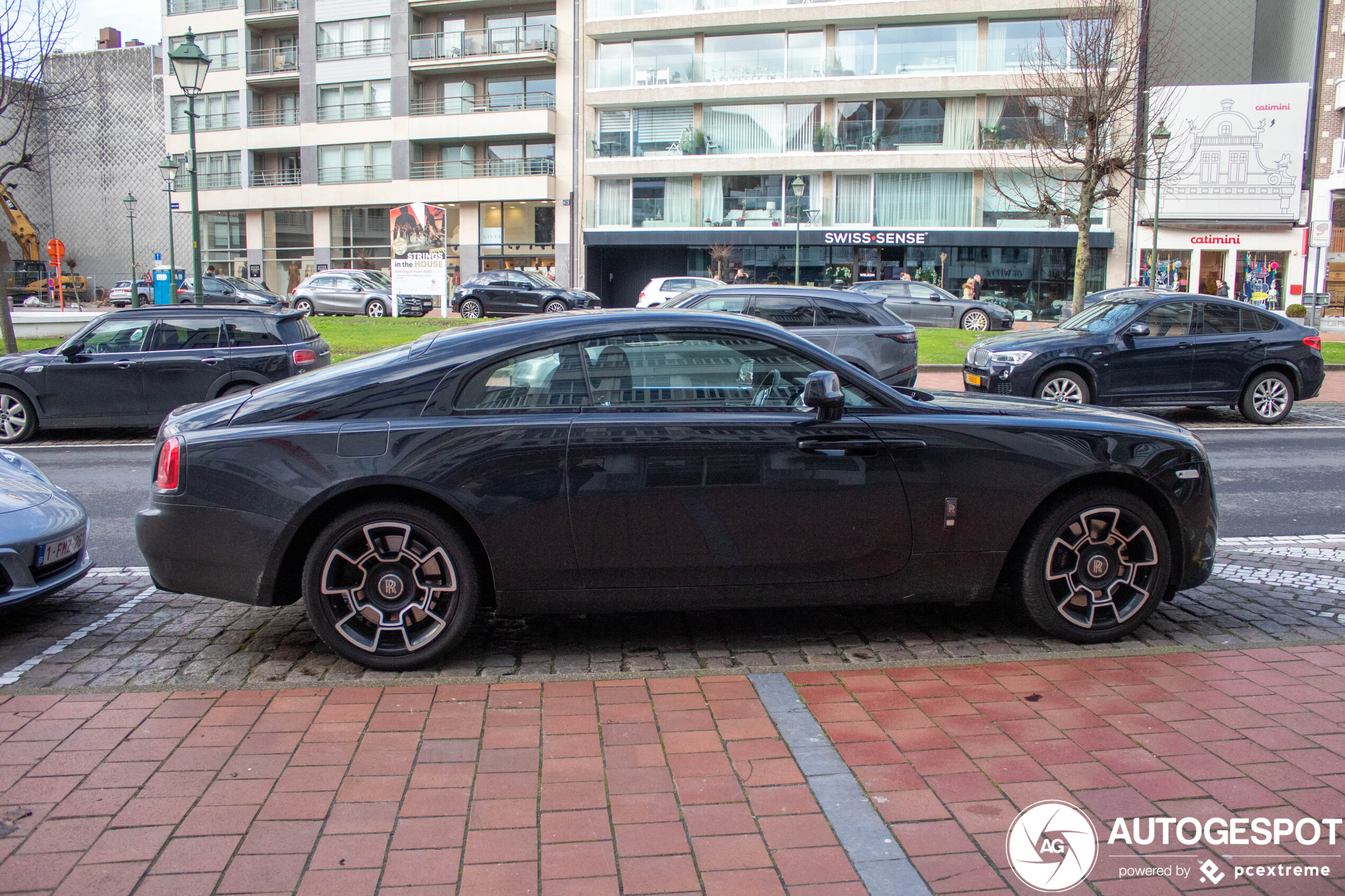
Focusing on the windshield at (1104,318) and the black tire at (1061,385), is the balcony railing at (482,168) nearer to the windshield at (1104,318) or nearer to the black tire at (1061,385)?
the windshield at (1104,318)

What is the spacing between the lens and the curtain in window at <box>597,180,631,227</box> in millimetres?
45062

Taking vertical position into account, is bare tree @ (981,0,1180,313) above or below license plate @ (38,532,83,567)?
above

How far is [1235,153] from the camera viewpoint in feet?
135

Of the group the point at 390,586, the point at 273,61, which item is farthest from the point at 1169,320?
the point at 273,61

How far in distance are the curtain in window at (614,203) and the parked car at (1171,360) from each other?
110 feet

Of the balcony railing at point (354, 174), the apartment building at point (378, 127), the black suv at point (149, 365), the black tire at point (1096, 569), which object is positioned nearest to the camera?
the black tire at point (1096, 569)

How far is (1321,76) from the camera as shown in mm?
41750

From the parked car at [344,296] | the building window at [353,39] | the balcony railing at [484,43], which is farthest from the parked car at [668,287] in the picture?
the building window at [353,39]

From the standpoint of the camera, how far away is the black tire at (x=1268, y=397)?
13195mm

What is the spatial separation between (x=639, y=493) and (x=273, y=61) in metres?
54.7

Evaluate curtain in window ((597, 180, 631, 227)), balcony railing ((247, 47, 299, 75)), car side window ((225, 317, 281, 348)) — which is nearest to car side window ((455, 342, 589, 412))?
car side window ((225, 317, 281, 348))

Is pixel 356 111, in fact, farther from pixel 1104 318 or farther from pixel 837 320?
pixel 1104 318

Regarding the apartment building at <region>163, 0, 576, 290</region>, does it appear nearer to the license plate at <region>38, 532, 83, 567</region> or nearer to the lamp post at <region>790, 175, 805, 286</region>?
the lamp post at <region>790, 175, 805, 286</region>

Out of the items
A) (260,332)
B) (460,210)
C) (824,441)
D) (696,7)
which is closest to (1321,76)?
(696,7)
